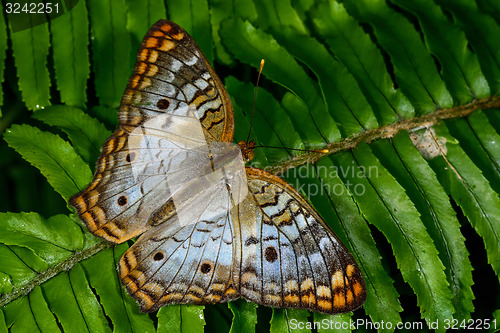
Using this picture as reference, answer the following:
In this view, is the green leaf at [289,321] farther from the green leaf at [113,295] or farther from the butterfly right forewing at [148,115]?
the butterfly right forewing at [148,115]

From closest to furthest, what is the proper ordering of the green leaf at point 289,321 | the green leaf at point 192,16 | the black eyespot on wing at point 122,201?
1. the green leaf at point 289,321
2. the black eyespot on wing at point 122,201
3. the green leaf at point 192,16

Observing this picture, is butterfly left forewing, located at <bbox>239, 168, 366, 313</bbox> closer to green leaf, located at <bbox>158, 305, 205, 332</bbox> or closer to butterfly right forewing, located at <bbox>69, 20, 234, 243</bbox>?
green leaf, located at <bbox>158, 305, 205, 332</bbox>

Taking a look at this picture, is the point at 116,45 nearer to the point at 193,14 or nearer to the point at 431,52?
the point at 193,14

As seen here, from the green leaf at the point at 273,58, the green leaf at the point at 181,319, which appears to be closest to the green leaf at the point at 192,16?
the green leaf at the point at 273,58

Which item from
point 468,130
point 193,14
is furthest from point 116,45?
point 468,130

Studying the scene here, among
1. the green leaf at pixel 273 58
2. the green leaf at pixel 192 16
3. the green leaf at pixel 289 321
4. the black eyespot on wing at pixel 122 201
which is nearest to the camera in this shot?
the green leaf at pixel 289 321

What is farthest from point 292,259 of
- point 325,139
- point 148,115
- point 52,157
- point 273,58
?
point 52,157

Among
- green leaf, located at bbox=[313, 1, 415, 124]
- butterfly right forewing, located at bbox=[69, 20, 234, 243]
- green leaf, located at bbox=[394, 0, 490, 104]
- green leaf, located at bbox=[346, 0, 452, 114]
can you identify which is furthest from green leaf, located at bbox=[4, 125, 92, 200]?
green leaf, located at bbox=[394, 0, 490, 104]
